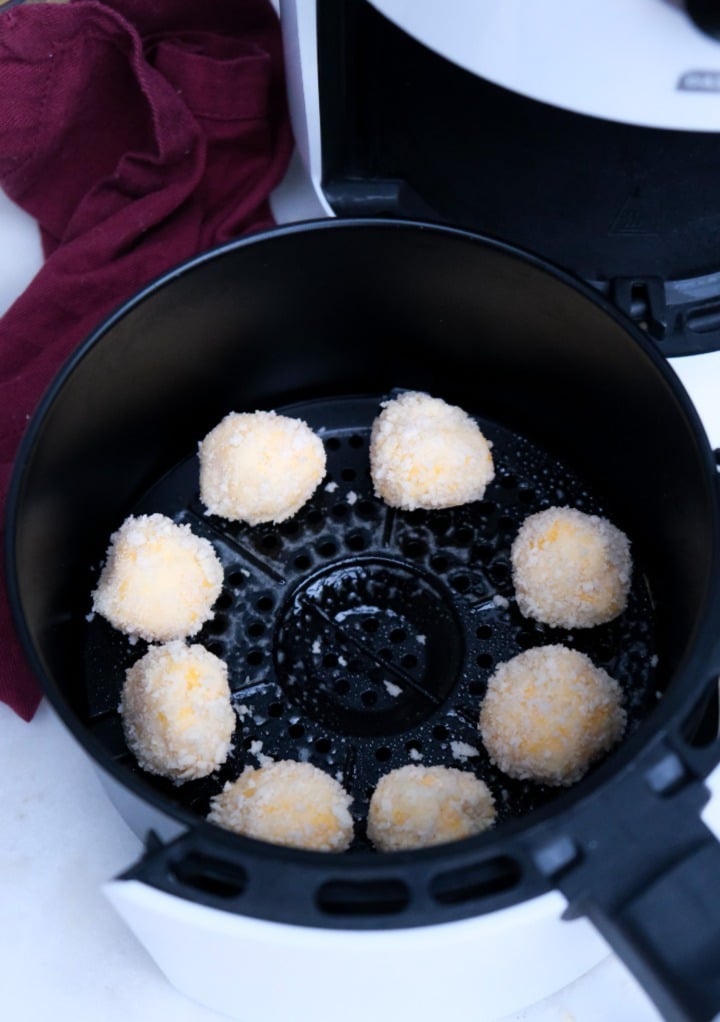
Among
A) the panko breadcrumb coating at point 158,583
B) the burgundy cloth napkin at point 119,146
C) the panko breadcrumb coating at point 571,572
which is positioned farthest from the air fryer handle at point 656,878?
the burgundy cloth napkin at point 119,146

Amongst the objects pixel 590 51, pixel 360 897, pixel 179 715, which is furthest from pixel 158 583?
pixel 590 51

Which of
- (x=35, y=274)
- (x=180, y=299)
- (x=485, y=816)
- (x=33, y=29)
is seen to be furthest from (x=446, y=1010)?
(x=33, y=29)

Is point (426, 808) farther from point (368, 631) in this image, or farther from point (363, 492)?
point (363, 492)

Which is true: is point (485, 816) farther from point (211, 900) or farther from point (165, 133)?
point (165, 133)

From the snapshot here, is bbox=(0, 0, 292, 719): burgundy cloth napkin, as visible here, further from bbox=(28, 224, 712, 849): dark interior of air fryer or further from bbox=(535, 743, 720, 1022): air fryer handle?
bbox=(535, 743, 720, 1022): air fryer handle

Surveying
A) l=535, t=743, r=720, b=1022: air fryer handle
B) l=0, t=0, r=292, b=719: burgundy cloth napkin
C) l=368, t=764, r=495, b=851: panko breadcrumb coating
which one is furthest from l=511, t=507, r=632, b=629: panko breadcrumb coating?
l=0, t=0, r=292, b=719: burgundy cloth napkin
